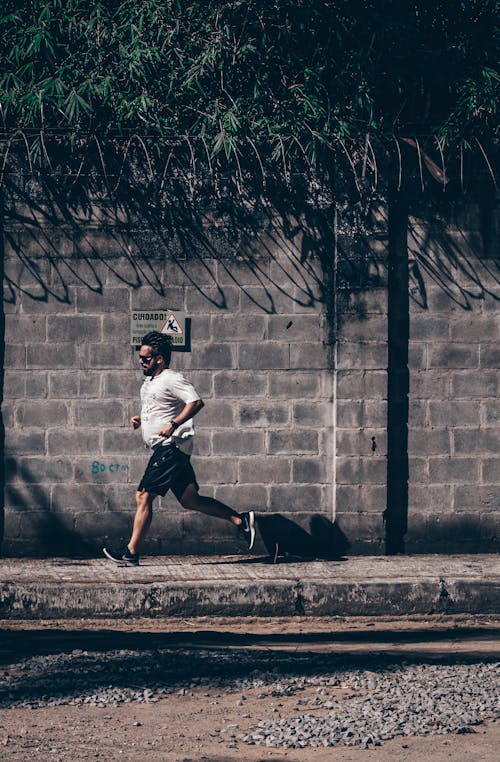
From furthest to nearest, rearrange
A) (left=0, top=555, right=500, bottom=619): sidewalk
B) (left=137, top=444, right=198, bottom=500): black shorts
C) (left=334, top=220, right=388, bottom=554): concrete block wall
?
1. (left=334, top=220, right=388, bottom=554): concrete block wall
2. (left=137, top=444, right=198, bottom=500): black shorts
3. (left=0, top=555, right=500, bottom=619): sidewalk

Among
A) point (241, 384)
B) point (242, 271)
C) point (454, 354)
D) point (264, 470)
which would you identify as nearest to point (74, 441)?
point (241, 384)

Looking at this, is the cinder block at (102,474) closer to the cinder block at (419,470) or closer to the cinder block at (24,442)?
the cinder block at (24,442)

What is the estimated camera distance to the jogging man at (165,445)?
8.32 m

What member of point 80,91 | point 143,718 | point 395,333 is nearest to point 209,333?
point 395,333

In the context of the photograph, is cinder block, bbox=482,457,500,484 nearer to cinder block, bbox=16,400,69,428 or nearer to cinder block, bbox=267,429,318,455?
cinder block, bbox=267,429,318,455

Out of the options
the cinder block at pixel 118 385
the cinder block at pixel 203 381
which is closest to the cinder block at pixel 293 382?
the cinder block at pixel 203 381

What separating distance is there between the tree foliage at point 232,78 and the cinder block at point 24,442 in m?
2.15

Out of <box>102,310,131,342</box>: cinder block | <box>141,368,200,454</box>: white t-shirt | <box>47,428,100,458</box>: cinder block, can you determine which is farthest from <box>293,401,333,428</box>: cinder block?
<box>47,428,100,458</box>: cinder block

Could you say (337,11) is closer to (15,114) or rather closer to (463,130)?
(463,130)

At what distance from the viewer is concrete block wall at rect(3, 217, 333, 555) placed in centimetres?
896

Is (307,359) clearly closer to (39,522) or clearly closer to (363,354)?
(363,354)

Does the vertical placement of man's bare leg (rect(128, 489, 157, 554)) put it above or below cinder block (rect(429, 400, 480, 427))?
below

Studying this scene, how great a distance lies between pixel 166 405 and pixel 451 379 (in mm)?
2334

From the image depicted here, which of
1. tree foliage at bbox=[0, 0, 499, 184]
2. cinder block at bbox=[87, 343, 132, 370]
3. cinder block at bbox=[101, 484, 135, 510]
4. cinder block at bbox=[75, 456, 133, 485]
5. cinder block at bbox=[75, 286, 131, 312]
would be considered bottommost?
cinder block at bbox=[101, 484, 135, 510]
